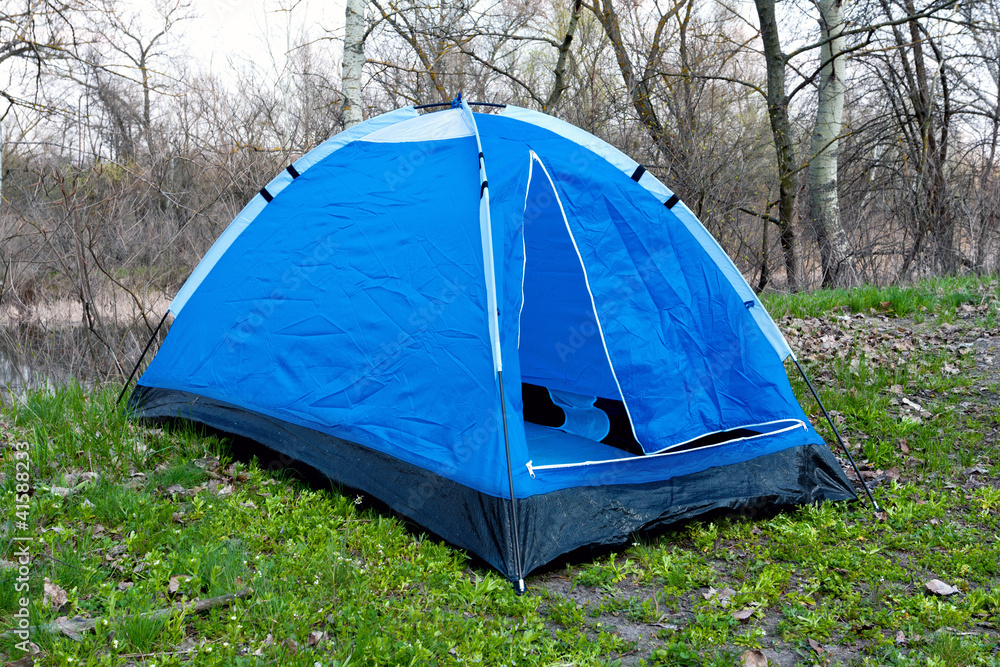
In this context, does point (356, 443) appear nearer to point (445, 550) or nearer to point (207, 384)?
point (445, 550)

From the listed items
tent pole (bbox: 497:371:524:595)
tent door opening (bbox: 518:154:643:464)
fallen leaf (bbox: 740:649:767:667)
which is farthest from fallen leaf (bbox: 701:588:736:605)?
tent door opening (bbox: 518:154:643:464)

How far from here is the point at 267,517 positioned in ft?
10.7

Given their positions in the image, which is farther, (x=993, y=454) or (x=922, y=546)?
(x=993, y=454)

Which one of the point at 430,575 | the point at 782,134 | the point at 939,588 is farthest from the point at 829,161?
the point at 430,575

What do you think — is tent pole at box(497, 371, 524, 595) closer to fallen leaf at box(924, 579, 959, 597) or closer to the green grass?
the green grass

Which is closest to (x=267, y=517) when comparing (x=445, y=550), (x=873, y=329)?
(x=445, y=550)

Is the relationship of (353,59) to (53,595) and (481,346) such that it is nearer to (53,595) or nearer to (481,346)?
(481,346)

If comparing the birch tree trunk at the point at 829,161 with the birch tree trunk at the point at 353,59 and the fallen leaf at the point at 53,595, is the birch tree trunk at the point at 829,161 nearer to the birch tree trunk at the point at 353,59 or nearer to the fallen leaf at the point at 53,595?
the birch tree trunk at the point at 353,59

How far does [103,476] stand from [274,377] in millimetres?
923

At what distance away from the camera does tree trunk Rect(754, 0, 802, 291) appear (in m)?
9.51

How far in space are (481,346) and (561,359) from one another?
1.37m

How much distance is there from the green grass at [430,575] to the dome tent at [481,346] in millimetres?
181

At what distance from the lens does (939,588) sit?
113 inches

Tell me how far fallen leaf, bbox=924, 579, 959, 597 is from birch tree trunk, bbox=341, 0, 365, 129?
5.88m
